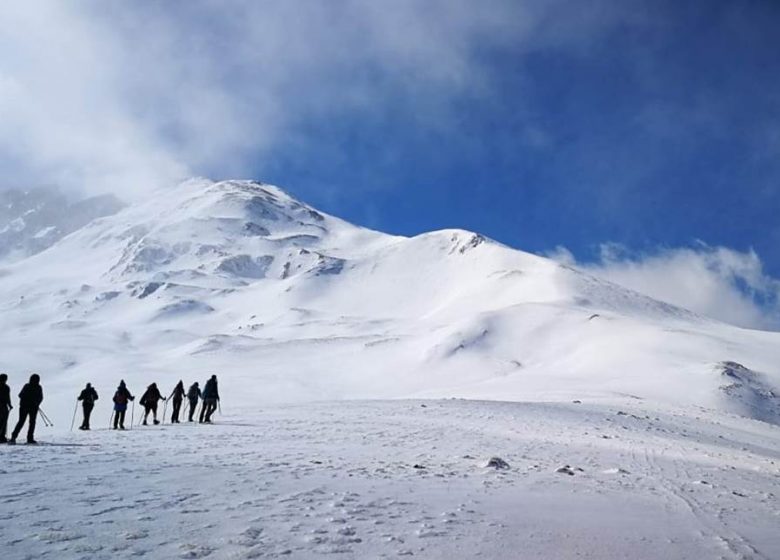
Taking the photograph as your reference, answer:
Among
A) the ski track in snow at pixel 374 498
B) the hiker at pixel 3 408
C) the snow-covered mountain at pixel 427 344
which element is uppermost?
the snow-covered mountain at pixel 427 344

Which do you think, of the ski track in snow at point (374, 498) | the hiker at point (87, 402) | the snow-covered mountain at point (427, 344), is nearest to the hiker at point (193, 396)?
the hiker at point (87, 402)

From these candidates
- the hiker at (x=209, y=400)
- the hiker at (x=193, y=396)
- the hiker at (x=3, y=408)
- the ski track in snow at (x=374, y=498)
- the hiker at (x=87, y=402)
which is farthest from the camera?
the hiker at (x=193, y=396)

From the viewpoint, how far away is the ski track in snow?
7.46 metres

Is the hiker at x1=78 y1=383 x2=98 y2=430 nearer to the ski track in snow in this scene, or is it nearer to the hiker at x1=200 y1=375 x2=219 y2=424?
the ski track in snow

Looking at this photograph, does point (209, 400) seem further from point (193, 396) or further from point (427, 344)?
point (427, 344)

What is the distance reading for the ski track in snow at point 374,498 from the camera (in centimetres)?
746

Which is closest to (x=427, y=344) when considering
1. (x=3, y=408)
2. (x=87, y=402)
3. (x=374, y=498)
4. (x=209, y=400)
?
(x=209, y=400)

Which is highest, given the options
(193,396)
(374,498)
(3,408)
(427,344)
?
(427,344)

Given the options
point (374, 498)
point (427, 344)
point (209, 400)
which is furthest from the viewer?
point (427, 344)

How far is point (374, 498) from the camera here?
10.0 m

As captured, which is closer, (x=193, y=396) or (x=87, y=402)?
(x=87, y=402)

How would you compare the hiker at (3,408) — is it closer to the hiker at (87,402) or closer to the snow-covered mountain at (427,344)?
the hiker at (87,402)

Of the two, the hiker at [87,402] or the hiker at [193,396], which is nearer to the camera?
the hiker at [87,402]

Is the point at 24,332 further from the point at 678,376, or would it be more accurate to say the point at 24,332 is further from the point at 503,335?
the point at 678,376
